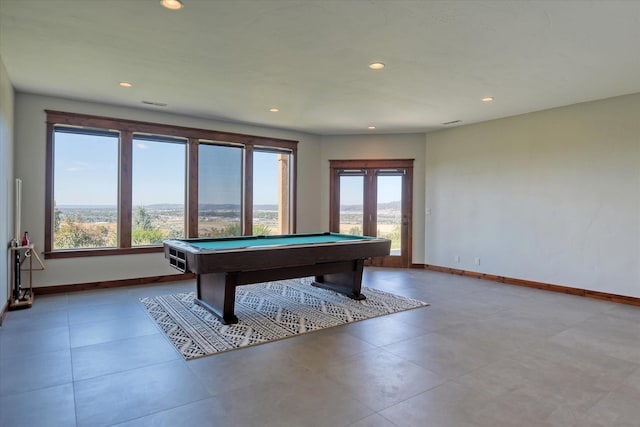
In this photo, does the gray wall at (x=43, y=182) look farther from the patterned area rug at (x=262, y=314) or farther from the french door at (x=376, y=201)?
the french door at (x=376, y=201)

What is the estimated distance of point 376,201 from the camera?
7.89m

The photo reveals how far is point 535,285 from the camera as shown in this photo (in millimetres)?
5941

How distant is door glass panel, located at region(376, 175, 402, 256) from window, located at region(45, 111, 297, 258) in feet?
7.18

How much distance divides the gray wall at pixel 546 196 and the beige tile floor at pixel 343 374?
121cm

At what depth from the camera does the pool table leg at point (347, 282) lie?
5.04m

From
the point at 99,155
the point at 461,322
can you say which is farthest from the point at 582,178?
the point at 99,155

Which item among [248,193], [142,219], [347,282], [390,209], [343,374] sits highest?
[248,193]

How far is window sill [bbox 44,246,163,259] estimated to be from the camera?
17.4 ft

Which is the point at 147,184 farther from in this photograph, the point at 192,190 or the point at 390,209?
the point at 390,209

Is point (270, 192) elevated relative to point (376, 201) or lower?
elevated

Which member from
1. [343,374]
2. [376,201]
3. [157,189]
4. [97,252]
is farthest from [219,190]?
[343,374]

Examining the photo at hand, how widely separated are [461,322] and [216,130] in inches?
199

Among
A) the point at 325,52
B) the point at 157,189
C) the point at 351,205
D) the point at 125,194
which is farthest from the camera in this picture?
the point at 351,205

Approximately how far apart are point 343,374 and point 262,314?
5.64 ft
